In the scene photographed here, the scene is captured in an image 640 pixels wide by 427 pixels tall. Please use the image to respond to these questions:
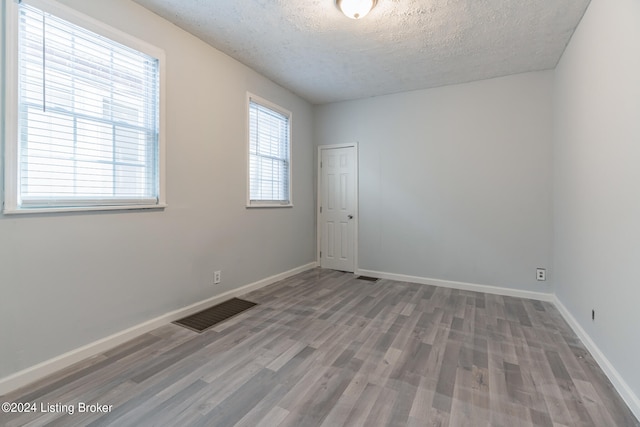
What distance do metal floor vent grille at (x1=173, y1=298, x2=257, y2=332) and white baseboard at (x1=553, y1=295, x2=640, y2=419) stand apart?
295 cm

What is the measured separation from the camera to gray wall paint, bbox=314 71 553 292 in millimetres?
3479

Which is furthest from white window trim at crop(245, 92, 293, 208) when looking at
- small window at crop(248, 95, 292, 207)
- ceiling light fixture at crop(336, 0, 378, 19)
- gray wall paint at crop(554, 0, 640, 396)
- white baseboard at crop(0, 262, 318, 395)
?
gray wall paint at crop(554, 0, 640, 396)

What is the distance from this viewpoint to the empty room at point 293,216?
1702 millimetres

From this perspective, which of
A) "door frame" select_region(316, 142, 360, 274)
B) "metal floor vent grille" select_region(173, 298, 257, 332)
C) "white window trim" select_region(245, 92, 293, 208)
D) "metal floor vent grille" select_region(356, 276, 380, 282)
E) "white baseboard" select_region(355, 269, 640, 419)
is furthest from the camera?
"door frame" select_region(316, 142, 360, 274)

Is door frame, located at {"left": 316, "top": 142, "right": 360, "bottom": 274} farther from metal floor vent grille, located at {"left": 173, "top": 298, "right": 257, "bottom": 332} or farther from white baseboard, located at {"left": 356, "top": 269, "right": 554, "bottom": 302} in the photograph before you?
metal floor vent grille, located at {"left": 173, "top": 298, "right": 257, "bottom": 332}

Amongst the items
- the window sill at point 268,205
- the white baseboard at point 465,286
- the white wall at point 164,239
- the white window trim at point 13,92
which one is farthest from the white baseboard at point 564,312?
the white window trim at point 13,92

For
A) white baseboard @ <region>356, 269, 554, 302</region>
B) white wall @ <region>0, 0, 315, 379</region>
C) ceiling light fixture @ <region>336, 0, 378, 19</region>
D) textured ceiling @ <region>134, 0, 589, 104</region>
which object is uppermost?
textured ceiling @ <region>134, 0, 589, 104</region>

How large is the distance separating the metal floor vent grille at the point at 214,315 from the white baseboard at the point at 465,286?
83.0 inches

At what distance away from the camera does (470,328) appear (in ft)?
8.62

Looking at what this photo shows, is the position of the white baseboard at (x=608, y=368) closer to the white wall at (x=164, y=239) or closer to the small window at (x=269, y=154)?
the white wall at (x=164, y=239)

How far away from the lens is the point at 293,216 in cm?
449

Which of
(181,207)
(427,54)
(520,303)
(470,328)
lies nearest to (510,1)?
(427,54)

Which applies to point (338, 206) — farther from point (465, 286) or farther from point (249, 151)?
point (465, 286)

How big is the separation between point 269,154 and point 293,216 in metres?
1.06
